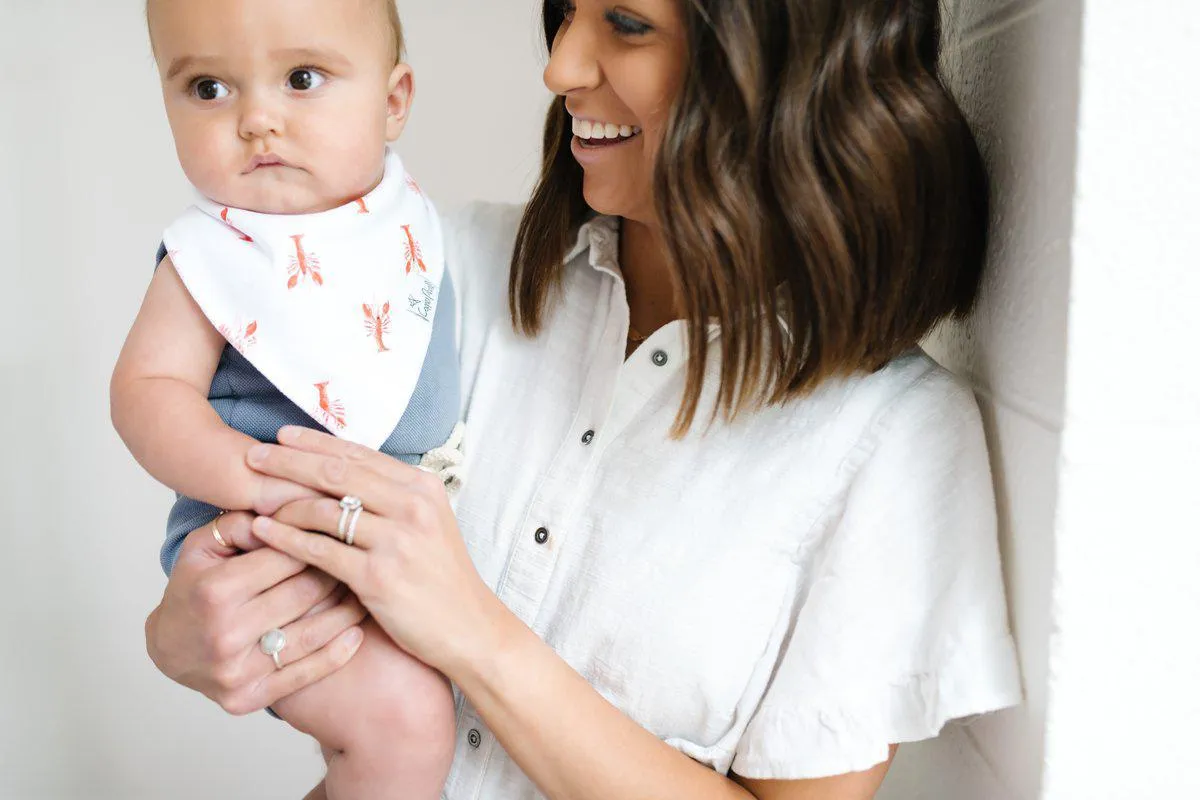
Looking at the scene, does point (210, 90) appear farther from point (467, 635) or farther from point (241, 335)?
point (467, 635)

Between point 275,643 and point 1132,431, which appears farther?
point 275,643

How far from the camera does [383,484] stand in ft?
3.81

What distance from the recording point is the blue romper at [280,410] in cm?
124

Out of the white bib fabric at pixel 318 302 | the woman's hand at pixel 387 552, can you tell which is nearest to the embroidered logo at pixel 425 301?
the white bib fabric at pixel 318 302

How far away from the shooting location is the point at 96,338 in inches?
94.9

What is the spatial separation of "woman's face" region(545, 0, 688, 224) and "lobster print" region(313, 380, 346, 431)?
0.42 metres

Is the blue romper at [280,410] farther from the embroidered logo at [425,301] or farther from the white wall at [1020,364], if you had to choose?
the white wall at [1020,364]

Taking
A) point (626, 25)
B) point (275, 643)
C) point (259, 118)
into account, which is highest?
point (626, 25)

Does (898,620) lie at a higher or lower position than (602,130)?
lower

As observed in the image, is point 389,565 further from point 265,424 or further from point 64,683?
point 64,683

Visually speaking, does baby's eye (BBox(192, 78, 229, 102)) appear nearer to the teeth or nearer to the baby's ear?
the baby's ear

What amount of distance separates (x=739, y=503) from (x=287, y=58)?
74cm

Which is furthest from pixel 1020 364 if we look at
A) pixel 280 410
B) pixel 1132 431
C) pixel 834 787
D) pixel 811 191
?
pixel 280 410

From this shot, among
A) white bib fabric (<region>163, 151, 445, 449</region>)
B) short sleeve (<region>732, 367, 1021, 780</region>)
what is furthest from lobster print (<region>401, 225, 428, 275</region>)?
short sleeve (<region>732, 367, 1021, 780</region>)
